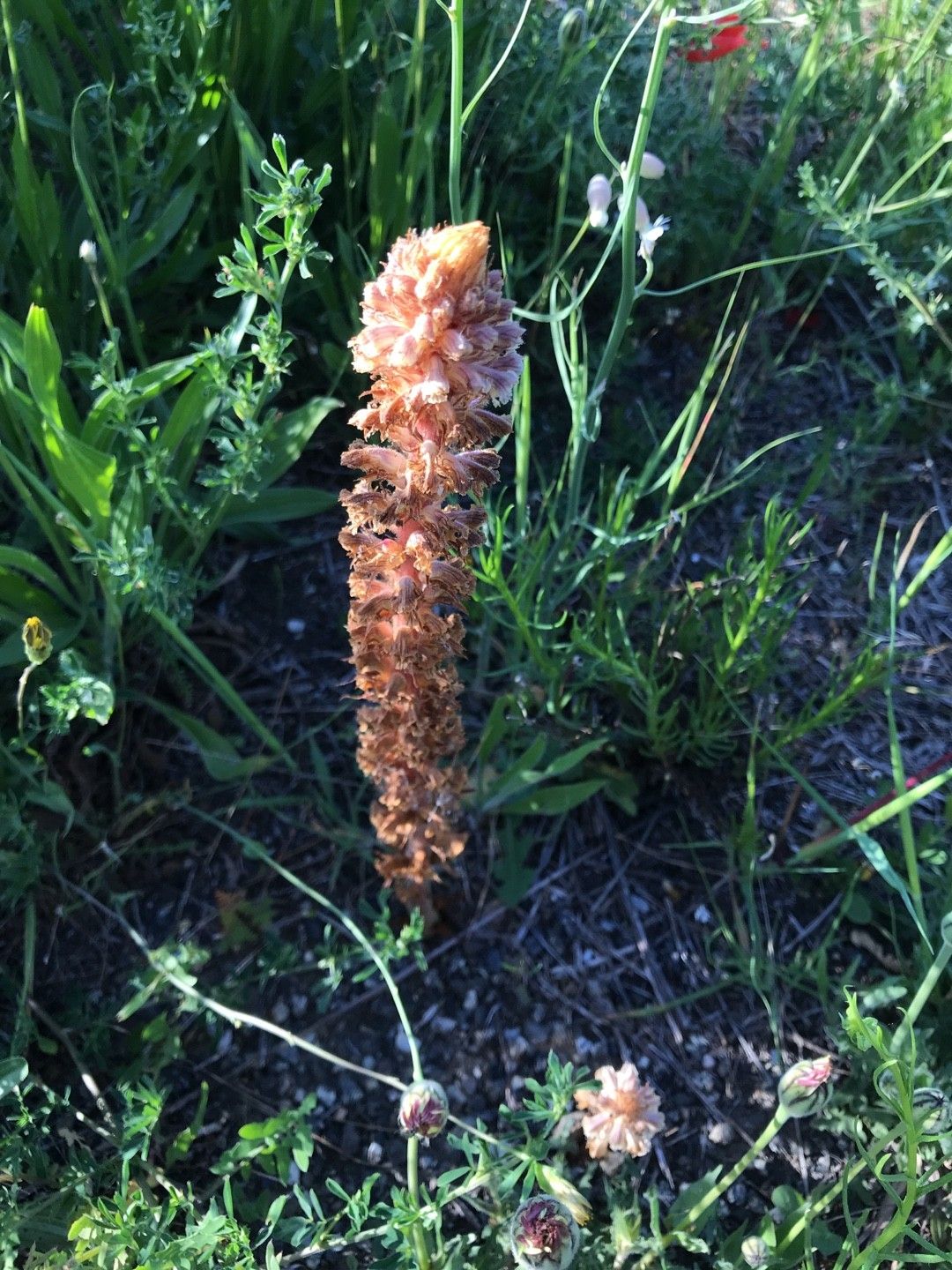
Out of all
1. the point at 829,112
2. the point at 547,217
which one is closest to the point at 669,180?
the point at 547,217

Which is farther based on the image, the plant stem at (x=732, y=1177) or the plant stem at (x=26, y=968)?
the plant stem at (x=26, y=968)

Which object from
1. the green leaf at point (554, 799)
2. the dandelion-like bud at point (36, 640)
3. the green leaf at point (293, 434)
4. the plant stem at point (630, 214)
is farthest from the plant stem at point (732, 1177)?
the green leaf at point (293, 434)

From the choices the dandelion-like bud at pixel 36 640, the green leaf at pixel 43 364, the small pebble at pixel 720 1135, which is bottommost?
the small pebble at pixel 720 1135

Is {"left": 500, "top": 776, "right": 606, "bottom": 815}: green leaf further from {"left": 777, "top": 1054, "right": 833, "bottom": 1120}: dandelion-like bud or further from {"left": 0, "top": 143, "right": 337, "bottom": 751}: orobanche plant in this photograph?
{"left": 777, "top": 1054, "right": 833, "bottom": 1120}: dandelion-like bud

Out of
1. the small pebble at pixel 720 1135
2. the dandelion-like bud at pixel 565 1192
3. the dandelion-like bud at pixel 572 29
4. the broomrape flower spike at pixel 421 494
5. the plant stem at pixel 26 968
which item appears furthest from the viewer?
the dandelion-like bud at pixel 572 29

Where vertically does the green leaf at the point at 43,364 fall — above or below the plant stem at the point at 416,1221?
above

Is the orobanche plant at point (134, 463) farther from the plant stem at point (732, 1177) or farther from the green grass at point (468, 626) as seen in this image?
the plant stem at point (732, 1177)

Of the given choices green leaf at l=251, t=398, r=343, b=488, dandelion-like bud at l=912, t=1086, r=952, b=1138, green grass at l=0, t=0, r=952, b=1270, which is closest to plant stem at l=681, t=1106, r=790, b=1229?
green grass at l=0, t=0, r=952, b=1270
